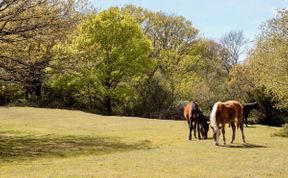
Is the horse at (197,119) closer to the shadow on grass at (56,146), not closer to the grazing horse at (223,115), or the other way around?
the grazing horse at (223,115)

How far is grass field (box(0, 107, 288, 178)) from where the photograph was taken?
11773 mm

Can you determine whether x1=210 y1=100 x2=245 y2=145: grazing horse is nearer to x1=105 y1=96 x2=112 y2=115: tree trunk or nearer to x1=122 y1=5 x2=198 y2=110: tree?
x1=105 y1=96 x2=112 y2=115: tree trunk

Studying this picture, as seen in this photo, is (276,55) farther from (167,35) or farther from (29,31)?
(167,35)

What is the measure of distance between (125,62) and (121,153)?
2934 centimetres

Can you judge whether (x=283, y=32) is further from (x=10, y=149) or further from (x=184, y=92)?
(x=184, y=92)

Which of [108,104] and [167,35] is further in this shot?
[167,35]

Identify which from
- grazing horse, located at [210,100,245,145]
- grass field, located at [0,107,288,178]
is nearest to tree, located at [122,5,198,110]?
grass field, located at [0,107,288,178]

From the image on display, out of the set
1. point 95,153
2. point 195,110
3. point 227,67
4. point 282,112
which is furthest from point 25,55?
point 227,67

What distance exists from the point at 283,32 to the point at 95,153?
45.3 feet

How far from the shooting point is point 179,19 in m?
62.2

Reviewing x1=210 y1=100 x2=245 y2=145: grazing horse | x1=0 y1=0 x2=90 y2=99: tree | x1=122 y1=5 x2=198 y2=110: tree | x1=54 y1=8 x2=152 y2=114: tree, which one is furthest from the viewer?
x1=122 y1=5 x2=198 y2=110: tree

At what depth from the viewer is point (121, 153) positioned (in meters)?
16.9

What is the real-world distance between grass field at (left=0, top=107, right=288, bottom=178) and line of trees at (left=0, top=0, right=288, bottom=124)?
3.29 meters

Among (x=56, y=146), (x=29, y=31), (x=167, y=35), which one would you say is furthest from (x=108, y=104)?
(x=29, y=31)
